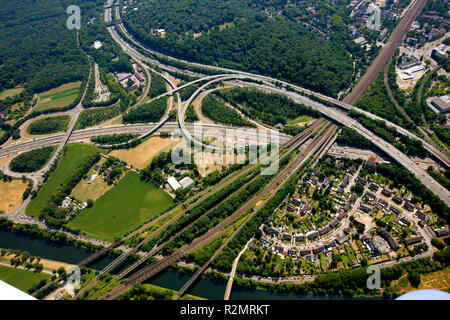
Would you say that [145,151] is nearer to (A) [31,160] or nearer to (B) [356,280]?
(A) [31,160]

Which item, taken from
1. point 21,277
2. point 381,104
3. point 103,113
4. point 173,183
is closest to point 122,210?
point 173,183

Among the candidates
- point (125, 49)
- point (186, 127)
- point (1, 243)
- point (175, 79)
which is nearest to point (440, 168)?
point (186, 127)

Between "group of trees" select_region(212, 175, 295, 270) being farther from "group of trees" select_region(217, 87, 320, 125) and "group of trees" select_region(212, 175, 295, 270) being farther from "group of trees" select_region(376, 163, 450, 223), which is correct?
"group of trees" select_region(217, 87, 320, 125)

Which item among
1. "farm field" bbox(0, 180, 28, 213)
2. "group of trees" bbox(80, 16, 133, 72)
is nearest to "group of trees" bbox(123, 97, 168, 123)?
"group of trees" bbox(80, 16, 133, 72)

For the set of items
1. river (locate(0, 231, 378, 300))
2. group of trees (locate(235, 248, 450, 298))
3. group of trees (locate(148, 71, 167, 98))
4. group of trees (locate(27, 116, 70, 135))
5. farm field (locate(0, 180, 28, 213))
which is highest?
group of trees (locate(148, 71, 167, 98))

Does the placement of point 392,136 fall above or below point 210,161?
above

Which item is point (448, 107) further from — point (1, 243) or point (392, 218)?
point (1, 243)
